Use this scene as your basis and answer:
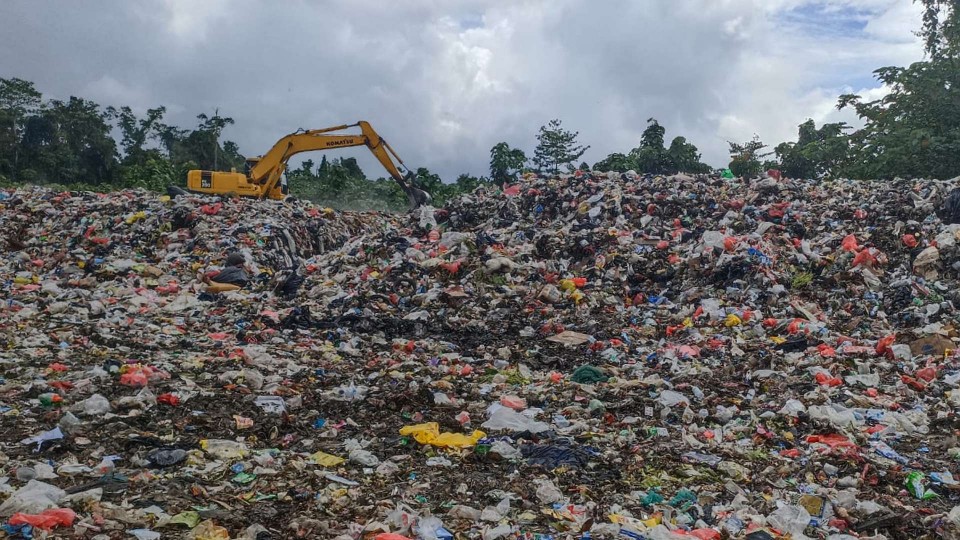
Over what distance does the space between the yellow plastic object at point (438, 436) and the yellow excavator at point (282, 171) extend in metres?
8.20

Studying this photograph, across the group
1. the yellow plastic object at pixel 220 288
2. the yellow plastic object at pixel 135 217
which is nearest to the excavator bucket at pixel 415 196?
the yellow plastic object at pixel 220 288

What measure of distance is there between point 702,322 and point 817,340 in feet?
3.80

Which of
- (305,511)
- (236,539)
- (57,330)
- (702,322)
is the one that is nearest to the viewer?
(236,539)

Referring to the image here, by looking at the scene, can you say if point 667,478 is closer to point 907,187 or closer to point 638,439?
point 638,439

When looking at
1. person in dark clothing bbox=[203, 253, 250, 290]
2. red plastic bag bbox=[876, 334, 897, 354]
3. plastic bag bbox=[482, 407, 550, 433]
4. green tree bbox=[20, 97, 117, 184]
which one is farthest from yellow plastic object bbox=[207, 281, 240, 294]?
green tree bbox=[20, 97, 117, 184]

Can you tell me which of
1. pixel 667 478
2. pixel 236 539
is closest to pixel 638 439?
pixel 667 478

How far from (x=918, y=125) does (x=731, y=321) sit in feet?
35.1

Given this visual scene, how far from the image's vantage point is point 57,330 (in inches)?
243

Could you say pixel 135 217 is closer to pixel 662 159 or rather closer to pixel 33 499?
pixel 33 499

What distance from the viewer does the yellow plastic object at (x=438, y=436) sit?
13.2 feet

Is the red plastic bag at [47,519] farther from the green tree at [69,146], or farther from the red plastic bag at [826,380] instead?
the green tree at [69,146]

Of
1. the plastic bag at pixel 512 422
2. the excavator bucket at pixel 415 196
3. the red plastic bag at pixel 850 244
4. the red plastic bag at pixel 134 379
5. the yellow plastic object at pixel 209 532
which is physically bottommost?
A: the yellow plastic object at pixel 209 532

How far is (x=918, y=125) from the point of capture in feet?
46.5

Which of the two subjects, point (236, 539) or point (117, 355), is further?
point (117, 355)
